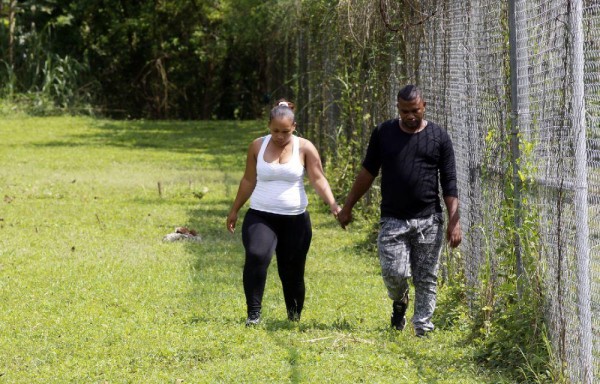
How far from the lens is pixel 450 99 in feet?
30.7

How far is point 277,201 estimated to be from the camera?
27.9ft

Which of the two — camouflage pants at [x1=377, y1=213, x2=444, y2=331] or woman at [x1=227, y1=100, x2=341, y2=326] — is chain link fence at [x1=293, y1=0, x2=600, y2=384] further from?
woman at [x1=227, y1=100, x2=341, y2=326]

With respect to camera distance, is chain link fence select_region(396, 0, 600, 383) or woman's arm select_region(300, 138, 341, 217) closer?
chain link fence select_region(396, 0, 600, 383)

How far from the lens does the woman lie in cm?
848

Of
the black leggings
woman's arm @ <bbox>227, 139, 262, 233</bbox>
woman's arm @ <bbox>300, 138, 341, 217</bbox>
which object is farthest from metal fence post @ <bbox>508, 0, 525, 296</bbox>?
woman's arm @ <bbox>227, 139, 262, 233</bbox>

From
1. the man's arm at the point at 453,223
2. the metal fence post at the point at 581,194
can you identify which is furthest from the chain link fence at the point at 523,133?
the man's arm at the point at 453,223

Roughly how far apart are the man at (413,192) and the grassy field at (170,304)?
0.49m

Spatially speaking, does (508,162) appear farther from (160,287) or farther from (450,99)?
(160,287)

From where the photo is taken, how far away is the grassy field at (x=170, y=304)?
7305 mm

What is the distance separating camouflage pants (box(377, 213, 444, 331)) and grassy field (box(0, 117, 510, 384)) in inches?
10.8

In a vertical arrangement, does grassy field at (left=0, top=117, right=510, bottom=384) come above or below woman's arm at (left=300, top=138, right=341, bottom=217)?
below

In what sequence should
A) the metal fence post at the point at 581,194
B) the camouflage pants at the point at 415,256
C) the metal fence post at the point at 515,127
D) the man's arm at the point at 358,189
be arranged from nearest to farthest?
the metal fence post at the point at 581,194 → the metal fence post at the point at 515,127 → the camouflage pants at the point at 415,256 → the man's arm at the point at 358,189

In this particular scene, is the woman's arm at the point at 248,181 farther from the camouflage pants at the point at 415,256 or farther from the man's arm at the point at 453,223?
the man's arm at the point at 453,223

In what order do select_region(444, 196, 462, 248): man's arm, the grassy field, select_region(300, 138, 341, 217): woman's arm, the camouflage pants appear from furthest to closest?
1. select_region(300, 138, 341, 217): woman's arm
2. the camouflage pants
3. select_region(444, 196, 462, 248): man's arm
4. the grassy field
